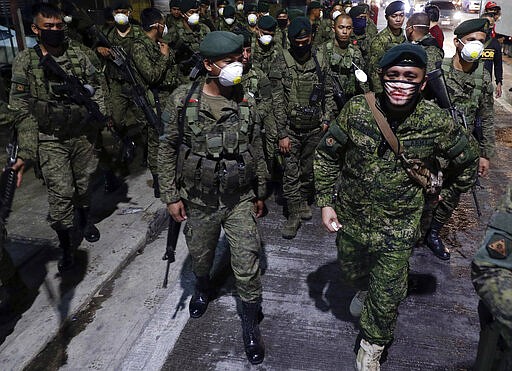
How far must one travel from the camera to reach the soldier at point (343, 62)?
5309mm

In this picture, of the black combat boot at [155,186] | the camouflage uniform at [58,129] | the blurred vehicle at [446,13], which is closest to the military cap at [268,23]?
the black combat boot at [155,186]

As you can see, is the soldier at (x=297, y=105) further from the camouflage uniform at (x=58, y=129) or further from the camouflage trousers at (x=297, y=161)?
the camouflage uniform at (x=58, y=129)

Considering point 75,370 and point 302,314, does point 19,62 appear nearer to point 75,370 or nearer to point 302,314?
point 75,370

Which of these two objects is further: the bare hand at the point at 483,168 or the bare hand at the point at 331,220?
the bare hand at the point at 483,168

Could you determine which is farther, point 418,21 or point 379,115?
point 418,21

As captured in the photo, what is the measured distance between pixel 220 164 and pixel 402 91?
3.97 feet

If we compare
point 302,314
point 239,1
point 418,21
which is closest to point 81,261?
point 302,314

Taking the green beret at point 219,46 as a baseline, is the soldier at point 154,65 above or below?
below

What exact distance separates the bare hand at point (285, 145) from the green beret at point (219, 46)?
178cm

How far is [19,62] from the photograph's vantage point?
3686 millimetres

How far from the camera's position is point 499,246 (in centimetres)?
163

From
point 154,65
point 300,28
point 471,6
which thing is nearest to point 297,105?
point 300,28

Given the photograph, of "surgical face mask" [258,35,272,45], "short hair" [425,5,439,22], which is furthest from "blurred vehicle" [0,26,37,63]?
"short hair" [425,5,439,22]

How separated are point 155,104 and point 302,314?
3.19 metres
